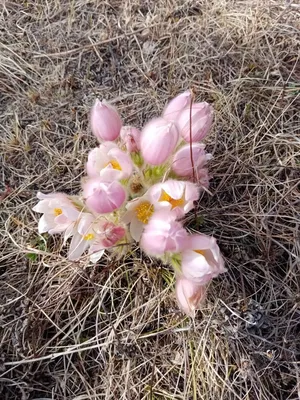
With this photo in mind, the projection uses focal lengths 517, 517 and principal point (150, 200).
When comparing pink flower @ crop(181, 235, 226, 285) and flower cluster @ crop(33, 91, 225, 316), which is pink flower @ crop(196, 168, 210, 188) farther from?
pink flower @ crop(181, 235, 226, 285)

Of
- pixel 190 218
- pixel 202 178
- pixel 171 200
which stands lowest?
pixel 190 218

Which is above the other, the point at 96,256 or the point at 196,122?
the point at 196,122

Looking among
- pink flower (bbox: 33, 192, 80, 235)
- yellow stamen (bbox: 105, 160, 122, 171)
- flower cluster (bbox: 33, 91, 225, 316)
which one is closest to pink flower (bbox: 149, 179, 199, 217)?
flower cluster (bbox: 33, 91, 225, 316)

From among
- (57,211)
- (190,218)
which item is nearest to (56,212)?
(57,211)

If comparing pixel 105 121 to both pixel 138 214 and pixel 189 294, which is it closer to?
pixel 138 214

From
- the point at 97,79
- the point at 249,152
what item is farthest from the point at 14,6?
the point at 249,152

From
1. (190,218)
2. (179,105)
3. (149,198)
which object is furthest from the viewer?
(190,218)

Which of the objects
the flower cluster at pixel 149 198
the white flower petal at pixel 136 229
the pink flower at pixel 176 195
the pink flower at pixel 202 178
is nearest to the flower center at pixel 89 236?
the flower cluster at pixel 149 198

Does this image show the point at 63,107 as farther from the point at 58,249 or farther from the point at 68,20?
the point at 58,249
